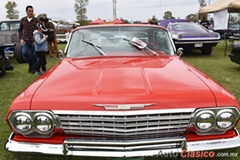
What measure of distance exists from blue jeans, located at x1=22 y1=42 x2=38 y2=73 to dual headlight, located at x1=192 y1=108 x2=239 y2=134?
6.19 m

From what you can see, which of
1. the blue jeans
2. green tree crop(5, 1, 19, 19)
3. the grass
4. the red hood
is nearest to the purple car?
the grass

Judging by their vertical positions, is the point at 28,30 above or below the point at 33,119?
above

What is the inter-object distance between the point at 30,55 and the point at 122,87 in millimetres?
5832

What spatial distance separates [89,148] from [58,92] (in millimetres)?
523

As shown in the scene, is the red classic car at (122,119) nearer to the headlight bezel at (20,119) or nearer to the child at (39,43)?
the headlight bezel at (20,119)

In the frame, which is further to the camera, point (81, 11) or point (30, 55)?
point (81, 11)

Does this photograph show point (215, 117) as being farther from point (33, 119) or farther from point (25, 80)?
point (25, 80)

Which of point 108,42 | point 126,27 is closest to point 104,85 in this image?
point 108,42

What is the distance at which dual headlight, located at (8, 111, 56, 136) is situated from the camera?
1850 mm

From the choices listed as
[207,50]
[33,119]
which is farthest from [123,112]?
[207,50]

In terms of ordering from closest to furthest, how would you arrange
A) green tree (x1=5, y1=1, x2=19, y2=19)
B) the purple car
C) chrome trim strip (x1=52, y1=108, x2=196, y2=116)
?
1. chrome trim strip (x1=52, y1=108, x2=196, y2=116)
2. the purple car
3. green tree (x1=5, y1=1, x2=19, y2=19)

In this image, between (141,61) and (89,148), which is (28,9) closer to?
(141,61)

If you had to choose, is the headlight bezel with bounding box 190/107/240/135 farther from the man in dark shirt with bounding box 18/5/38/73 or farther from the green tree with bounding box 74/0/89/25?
the green tree with bounding box 74/0/89/25

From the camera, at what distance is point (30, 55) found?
7.08 meters
